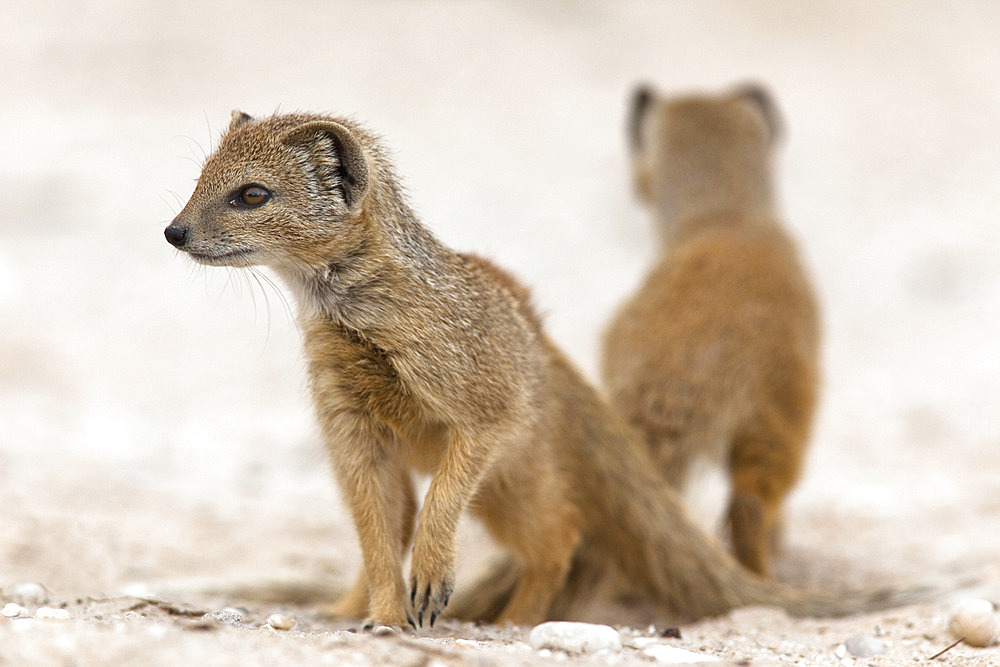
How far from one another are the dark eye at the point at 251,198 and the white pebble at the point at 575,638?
1.26m

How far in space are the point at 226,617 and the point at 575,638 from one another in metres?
1.00

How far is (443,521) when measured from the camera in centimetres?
271

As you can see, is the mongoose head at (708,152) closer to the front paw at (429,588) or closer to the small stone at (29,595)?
the front paw at (429,588)

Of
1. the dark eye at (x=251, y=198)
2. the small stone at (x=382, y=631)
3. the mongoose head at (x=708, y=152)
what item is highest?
the mongoose head at (x=708, y=152)

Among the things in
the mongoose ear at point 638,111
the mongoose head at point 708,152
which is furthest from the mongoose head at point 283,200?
the mongoose ear at point 638,111

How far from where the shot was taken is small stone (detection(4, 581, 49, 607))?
296cm

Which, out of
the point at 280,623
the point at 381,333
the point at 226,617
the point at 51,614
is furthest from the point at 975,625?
the point at 51,614

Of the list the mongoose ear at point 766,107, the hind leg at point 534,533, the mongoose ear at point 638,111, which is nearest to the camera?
the hind leg at point 534,533

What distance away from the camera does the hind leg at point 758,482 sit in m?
3.78

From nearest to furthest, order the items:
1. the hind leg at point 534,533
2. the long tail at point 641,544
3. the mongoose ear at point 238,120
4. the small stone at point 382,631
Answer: the small stone at point 382,631 < the mongoose ear at point 238,120 < the hind leg at point 534,533 < the long tail at point 641,544

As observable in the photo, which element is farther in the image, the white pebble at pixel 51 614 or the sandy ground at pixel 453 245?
the sandy ground at pixel 453 245

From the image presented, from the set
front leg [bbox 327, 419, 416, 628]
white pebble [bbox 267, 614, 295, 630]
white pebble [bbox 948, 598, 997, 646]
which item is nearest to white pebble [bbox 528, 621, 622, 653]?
front leg [bbox 327, 419, 416, 628]

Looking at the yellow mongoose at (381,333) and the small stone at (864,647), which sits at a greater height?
the yellow mongoose at (381,333)

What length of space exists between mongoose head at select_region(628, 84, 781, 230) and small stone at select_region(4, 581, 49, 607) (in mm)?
3257
